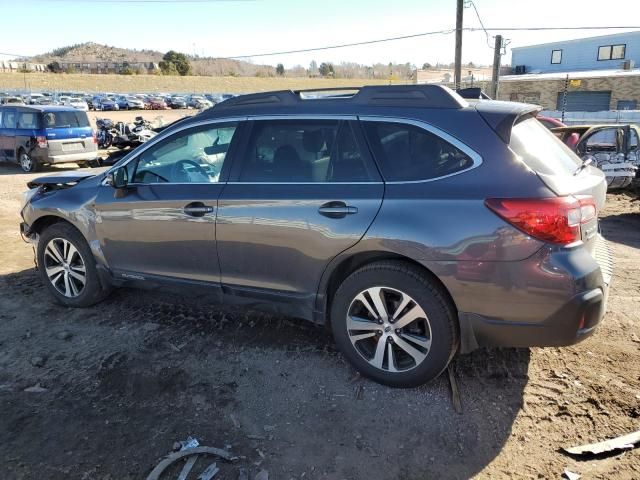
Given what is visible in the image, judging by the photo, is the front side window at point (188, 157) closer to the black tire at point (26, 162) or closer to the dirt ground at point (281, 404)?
the dirt ground at point (281, 404)

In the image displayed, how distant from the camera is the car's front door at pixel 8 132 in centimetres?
1420

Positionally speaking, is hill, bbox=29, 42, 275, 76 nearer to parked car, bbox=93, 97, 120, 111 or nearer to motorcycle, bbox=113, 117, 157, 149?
parked car, bbox=93, 97, 120, 111

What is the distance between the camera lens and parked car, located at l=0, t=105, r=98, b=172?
13.7 m

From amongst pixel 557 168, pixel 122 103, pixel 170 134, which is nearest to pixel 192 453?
pixel 170 134

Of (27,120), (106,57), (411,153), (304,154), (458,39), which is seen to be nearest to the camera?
(411,153)

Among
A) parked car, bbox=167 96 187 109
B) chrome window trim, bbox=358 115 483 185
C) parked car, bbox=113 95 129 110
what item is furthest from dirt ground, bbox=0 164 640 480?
parked car, bbox=167 96 187 109

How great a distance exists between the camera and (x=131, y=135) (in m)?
18.2

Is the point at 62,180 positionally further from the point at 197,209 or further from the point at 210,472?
the point at 210,472

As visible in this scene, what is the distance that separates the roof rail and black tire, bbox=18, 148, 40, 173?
493 inches

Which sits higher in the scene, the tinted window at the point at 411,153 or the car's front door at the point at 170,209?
the tinted window at the point at 411,153

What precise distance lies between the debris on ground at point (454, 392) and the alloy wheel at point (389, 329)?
0.31 metres

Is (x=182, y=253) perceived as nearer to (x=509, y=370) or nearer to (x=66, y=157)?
(x=509, y=370)

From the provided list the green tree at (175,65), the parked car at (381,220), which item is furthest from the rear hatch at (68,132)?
the green tree at (175,65)

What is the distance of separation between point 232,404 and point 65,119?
43.6ft
